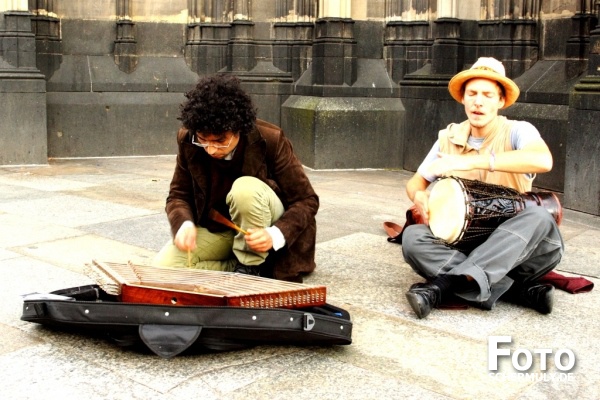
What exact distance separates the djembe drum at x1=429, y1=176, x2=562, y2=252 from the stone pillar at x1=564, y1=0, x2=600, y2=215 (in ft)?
9.67

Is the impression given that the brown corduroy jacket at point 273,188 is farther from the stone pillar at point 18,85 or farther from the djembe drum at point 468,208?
the stone pillar at point 18,85

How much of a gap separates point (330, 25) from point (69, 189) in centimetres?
349

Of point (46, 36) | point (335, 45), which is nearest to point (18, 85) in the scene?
point (46, 36)

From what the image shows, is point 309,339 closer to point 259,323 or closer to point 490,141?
point 259,323

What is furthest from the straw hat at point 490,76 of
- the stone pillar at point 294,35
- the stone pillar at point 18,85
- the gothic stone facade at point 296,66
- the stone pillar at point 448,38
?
the stone pillar at point 18,85

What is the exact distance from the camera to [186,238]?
392 centimetres

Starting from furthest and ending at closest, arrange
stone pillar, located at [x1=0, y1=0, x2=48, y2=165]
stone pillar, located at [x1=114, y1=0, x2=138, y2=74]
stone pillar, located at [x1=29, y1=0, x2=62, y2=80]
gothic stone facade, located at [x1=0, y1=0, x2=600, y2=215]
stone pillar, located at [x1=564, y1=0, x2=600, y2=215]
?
stone pillar, located at [x1=114, y1=0, x2=138, y2=74], stone pillar, located at [x1=29, y1=0, x2=62, y2=80], stone pillar, located at [x1=0, y1=0, x2=48, y2=165], gothic stone facade, located at [x1=0, y1=0, x2=600, y2=215], stone pillar, located at [x1=564, y1=0, x2=600, y2=215]

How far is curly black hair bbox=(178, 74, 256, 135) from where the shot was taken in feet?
12.2

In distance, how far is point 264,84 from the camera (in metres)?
10.1

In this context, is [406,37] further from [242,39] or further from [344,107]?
[242,39]

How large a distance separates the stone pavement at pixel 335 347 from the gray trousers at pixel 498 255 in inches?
6.5

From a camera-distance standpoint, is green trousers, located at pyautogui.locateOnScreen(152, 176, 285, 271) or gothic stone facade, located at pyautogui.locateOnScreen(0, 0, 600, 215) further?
gothic stone facade, located at pyautogui.locateOnScreen(0, 0, 600, 215)

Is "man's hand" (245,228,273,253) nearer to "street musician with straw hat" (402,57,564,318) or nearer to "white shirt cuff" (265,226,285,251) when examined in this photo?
"white shirt cuff" (265,226,285,251)

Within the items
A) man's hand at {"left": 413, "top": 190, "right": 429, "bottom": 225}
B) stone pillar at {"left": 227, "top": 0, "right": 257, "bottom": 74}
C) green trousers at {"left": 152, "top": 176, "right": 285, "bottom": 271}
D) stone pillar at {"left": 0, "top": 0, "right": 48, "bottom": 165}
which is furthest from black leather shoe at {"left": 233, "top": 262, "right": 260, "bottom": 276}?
stone pillar at {"left": 227, "top": 0, "right": 257, "bottom": 74}
